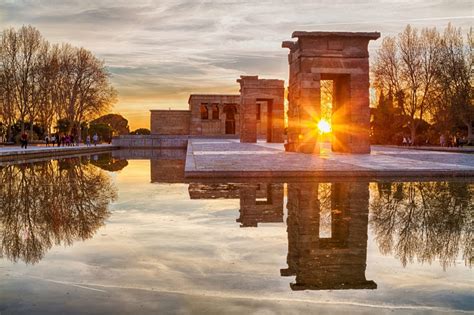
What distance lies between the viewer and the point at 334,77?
2481 centimetres

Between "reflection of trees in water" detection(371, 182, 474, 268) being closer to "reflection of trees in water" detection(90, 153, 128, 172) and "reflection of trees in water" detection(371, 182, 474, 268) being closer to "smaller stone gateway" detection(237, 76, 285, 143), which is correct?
"reflection of trees in water" detection(90, 153, 128, 172)

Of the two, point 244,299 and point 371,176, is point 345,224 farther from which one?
point 371,176

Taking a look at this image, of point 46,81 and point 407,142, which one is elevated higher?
point 46,81

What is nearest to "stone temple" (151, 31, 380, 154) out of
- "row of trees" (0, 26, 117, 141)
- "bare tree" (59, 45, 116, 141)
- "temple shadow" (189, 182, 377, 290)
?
"temple shadow" (189, 182, 377, 290)

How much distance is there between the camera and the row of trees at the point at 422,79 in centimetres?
4359

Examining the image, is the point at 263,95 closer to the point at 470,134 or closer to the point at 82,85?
the point at 470,134

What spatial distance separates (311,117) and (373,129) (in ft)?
86.0

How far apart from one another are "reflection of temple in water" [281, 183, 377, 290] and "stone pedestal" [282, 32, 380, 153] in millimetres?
13291

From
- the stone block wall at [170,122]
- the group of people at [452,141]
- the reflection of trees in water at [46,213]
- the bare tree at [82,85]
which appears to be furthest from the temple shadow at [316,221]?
the stone block wall at [170,122]

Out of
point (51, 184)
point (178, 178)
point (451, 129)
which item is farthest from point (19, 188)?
point (451, 129)

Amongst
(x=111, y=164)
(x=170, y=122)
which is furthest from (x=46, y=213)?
(x=170, y=122)

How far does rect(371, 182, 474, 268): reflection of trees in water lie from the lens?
232 inches

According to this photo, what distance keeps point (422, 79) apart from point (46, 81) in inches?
1361

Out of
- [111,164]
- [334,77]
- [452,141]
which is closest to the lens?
[111,164]
